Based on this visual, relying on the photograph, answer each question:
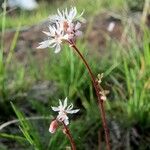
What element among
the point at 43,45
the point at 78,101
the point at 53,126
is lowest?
the point at 53,126

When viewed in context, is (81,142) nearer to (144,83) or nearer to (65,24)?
(144,83)

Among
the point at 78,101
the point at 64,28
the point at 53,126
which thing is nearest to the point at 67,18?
the point at 64,28

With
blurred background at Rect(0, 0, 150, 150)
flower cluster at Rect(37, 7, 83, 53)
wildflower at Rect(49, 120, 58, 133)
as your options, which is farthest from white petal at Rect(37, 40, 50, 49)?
blurred background at Rect(0, 0, 150, 150)

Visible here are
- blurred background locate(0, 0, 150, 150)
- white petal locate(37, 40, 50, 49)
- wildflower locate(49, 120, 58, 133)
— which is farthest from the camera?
blurred background locate(0, 0, 150, 150)

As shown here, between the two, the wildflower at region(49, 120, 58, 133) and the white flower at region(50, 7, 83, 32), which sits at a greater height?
the white flower at region(50, 7, 83, 32)

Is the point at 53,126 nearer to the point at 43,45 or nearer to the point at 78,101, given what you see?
the point at 43,45

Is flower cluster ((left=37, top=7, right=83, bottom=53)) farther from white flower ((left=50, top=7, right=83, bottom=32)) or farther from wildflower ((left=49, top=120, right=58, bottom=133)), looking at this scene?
wildflower ((left=49, top=120, right=58, bottom=133))

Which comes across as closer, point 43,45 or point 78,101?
point 43,45

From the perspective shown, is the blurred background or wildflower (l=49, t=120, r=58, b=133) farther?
the blurred background

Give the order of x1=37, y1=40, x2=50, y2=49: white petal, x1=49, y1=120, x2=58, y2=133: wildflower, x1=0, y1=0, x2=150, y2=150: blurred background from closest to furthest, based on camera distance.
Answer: x1=37, y1=40, x2=50, y2=49: white petal
x1=49, y1=120, x2=58, y2=133: wildflower
x1=0, y1=0, x2=150, y2=150: blurred background

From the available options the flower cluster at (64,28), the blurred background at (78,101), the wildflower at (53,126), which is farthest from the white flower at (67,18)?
the blurred background at (78,101)

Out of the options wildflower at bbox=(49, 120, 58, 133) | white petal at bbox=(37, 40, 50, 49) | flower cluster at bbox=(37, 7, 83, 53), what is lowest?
wildflower at bbox=(49, 120, 58, 133)

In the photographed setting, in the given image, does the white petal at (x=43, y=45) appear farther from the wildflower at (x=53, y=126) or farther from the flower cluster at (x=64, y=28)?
the wildflower at (x=53, y=126)
